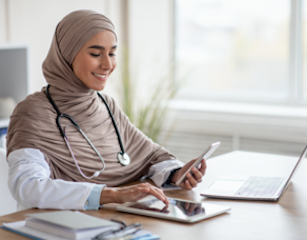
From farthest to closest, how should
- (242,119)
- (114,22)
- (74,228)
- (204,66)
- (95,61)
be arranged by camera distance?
(204,66)
(114,22)
(242,119)
(95,61)
(74,228)

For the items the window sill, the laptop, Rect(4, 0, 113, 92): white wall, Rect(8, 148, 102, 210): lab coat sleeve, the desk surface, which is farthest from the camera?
the window sill

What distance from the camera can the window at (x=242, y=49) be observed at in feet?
→ 12.9

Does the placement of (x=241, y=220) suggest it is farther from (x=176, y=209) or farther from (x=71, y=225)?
(x=71, y=225)

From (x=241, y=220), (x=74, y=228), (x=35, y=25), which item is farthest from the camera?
(x=35, y=25)

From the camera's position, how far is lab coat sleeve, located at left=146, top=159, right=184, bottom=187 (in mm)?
1839

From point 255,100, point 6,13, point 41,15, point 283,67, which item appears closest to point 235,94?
point 255,100

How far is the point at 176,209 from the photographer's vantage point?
141 cm

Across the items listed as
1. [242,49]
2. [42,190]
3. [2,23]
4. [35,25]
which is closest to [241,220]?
[42,190]

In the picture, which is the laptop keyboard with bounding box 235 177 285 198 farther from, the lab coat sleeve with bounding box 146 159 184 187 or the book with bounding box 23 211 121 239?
the book with bounding box 23 211 121 239

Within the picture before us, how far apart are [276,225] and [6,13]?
256 centimetres

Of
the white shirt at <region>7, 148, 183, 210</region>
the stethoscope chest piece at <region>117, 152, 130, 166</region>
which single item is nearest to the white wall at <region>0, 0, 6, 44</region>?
the stethoscope chest piece at <region>117, 152, 130, 166</region>

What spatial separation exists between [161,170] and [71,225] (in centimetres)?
84

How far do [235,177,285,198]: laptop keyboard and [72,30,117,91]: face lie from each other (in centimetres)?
70

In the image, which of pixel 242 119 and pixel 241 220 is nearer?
pixel 241 220
